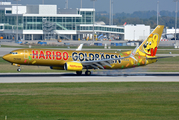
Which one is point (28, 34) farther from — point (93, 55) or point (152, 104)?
point (152, 104)

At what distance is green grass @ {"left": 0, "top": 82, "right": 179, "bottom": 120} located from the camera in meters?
23.6

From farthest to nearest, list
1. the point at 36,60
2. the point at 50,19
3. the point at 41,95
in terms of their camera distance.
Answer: the point at 50,19, the point at 36,60, the point at 41,95

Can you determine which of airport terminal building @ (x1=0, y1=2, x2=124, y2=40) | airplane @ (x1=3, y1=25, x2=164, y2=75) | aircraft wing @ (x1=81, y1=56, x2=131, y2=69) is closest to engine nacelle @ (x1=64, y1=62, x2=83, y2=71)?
airplane @ (x1=3, y1=25, x2=164, y2=75)

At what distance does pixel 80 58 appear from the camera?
46.2m

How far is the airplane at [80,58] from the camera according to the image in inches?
1754

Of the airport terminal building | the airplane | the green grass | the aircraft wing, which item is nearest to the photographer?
the green grass

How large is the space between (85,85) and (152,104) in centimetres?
1190

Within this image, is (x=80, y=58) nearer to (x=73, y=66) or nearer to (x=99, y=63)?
(x=73, y=66)

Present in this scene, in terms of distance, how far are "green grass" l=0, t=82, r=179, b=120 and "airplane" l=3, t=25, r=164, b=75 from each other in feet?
25.2

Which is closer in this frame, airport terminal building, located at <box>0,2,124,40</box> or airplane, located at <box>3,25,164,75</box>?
airplane, located at <box>3,25,164,75</box>

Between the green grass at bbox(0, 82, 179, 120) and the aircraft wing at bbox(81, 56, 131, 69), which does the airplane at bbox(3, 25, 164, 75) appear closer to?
the aircraft wing at bbox(81, 56, 131, 69)

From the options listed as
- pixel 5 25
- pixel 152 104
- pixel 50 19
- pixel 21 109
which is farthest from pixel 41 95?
pixel 5 25

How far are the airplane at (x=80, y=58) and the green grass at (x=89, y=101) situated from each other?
303 inches

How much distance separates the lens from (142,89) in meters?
35.2
